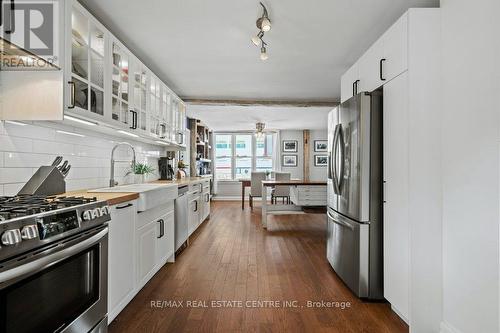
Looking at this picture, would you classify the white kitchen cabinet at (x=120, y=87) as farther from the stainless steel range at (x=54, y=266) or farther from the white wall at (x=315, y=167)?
the white wall at (x=315, y=167)

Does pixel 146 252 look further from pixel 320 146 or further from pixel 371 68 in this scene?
pixel 320 146

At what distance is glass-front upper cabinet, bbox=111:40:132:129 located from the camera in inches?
91.7

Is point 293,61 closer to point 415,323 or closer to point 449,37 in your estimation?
point 449,37

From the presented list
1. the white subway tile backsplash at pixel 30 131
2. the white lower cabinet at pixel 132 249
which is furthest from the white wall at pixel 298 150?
the white subway tile backsplash at pixel 30 131

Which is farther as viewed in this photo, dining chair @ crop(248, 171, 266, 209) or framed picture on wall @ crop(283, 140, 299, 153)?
framed picture on wall @ crop(283, 140, 299, 153)

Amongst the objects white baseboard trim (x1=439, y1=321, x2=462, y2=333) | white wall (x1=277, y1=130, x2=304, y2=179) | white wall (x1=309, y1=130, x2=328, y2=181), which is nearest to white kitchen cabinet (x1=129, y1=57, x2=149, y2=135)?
white baseboard trim (x1=439, y1=321, x2=462, y2=333)

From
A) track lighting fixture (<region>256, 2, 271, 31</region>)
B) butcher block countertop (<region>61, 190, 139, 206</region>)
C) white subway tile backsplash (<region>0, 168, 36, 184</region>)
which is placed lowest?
butcher block countertop (<region>61, 190, 139, 206</region>)

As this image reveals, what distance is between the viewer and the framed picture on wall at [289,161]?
8.88 metres

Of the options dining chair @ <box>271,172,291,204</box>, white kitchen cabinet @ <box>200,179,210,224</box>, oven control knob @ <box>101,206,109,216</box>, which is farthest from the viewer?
dining chair @ <box>271,172,291,204</box>

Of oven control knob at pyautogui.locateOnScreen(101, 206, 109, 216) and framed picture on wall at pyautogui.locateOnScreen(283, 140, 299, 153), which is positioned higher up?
framed picture on wall at pyautogui.locateOnScreen(283, 140, 299, 153)

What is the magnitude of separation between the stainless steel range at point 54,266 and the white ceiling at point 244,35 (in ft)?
5.62

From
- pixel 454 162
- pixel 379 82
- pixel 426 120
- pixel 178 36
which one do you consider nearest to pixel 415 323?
pixel 454 162

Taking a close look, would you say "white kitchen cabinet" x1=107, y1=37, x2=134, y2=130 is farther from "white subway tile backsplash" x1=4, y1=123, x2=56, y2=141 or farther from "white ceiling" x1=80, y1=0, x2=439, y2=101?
"white subway tile backsplash" x1=4, y1=123, x2=56, y2=141

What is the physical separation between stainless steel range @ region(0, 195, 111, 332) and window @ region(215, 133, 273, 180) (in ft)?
24.3
